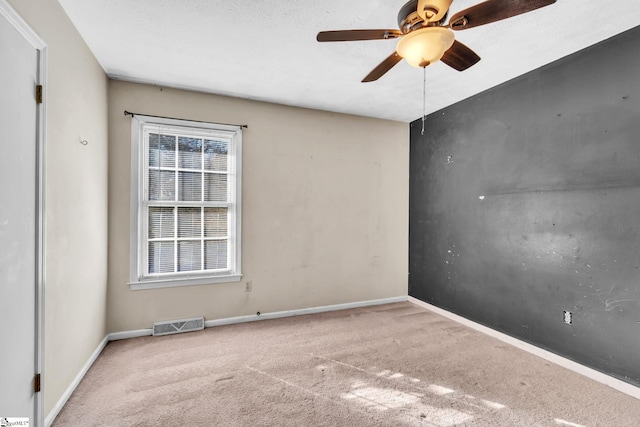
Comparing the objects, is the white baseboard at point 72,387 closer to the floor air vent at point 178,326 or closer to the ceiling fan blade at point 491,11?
the floor air vent at point 178,326

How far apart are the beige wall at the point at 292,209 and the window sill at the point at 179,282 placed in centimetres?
6

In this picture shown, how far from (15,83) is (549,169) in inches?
150

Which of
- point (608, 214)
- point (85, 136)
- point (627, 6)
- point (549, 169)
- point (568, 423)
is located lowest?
point (568, 423)

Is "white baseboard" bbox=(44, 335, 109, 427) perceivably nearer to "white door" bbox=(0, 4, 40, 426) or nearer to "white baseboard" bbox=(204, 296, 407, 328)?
"white door" bbox=(0, 4, 40, 426)

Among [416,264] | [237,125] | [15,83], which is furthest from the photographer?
[416,264]

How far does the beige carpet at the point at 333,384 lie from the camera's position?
1.84 m

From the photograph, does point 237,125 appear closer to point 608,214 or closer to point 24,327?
point 24,327

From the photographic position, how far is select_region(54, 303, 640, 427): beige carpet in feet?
6.04

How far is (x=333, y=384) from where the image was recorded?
219cm

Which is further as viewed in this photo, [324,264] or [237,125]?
[324,264]

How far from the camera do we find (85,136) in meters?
2.30

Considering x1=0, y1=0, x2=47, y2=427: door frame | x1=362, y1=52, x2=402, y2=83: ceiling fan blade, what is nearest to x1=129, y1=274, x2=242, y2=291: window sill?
x1=0, y1=0, x2=47, y2=427: door frame

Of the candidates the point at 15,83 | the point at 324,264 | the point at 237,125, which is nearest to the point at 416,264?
the point at 324,264

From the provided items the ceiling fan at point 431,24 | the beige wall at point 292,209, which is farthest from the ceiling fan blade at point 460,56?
the beige wall at point 292,209
